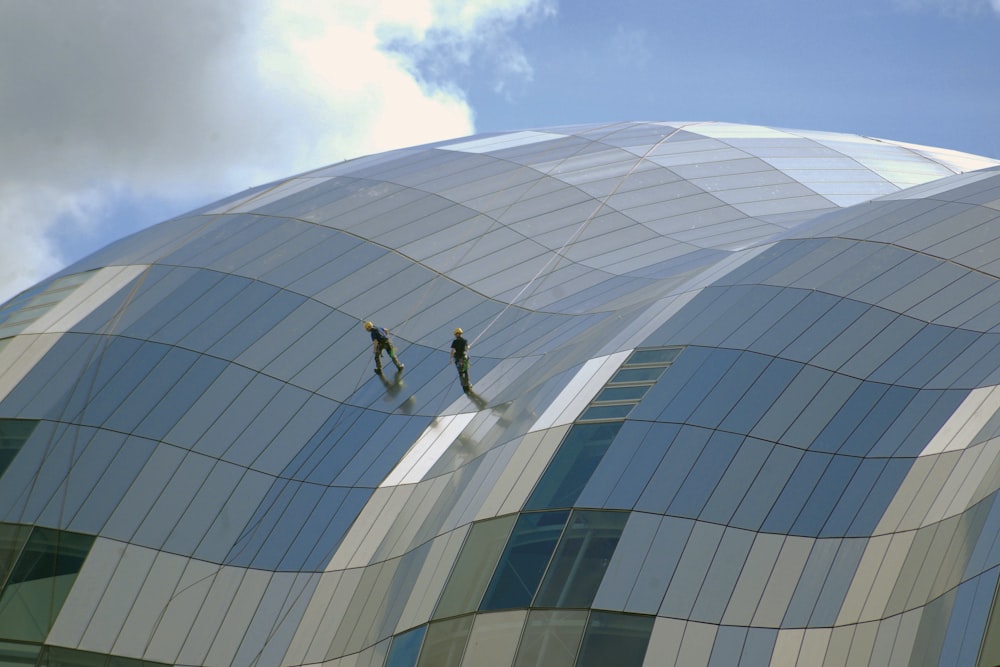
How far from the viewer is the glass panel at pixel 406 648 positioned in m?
29.8

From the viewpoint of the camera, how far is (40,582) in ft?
120

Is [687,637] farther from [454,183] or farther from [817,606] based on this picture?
[454,183]

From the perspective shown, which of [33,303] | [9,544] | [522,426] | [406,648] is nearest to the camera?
[406,648]

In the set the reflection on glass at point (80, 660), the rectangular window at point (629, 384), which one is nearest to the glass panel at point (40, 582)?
the reflection on glass at point (80, 660)

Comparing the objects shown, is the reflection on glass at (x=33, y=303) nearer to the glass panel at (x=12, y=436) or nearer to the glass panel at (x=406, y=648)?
the glass panel at (x=12, y=436)

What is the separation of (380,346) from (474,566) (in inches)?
472

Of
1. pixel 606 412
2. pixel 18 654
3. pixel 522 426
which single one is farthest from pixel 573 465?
pixel 18 654

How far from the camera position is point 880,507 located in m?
26.0

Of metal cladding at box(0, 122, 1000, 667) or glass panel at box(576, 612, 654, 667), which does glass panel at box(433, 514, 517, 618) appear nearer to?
metal cladding at box(0, 122, 1000, 667)

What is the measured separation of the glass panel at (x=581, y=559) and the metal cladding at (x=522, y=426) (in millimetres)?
81

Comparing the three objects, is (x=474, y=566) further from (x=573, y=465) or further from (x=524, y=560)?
(x=573, y=465)

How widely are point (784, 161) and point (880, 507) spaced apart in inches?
1331

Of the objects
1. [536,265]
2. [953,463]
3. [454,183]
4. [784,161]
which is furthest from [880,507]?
[784,161]

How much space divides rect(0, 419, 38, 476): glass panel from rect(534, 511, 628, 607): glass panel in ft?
69.9
